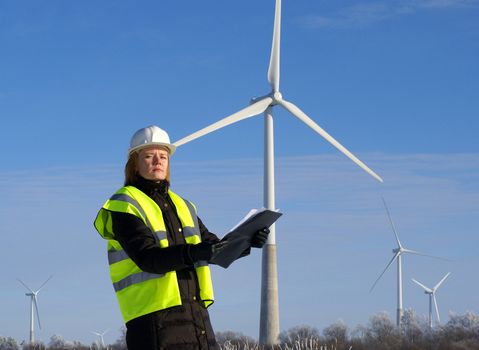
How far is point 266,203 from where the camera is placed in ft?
147

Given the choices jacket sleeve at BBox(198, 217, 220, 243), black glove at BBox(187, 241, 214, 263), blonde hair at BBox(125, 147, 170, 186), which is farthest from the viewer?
jacket sleeve at BBox(198, 217, 220, 243)

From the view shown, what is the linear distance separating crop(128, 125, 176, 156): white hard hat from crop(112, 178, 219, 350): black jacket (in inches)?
19.5

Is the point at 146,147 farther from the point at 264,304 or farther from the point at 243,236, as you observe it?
the point at 264,304

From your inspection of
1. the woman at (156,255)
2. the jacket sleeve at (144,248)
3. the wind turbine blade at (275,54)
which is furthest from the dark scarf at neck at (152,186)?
the wind turbine blade at (275,54)

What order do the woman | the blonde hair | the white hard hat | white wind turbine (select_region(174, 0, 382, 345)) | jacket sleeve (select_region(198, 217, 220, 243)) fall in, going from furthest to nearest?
white wind turbine (select_region(174, 0, 382, 345)), jacket sleeve (select_region(198, 217, 220, 243)), the blonde hair, the white hard hat, the woman

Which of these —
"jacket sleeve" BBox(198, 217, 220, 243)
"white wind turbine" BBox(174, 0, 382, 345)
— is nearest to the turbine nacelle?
"white wind turbine" BBox(174, 0, 382, 345)

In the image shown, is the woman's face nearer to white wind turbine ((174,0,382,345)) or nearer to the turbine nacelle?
white wind turbine ((174,0,382,345))

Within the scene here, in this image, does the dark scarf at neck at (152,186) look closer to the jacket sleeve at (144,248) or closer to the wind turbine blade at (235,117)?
the jacket sleeve at (144,248)

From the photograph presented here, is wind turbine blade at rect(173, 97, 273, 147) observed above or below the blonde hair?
above

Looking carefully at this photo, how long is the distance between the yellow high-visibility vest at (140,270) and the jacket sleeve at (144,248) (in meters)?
0.07

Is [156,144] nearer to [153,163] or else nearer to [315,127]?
[153,163]

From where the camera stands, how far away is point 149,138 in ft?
19.4

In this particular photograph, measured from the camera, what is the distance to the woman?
5.46 metres

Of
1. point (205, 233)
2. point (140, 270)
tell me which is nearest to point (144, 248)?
point (140, 270)
